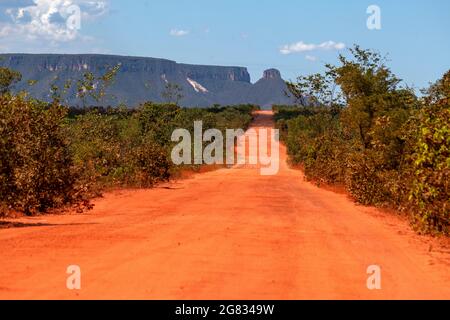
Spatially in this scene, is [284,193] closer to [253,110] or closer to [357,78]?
[357,78]

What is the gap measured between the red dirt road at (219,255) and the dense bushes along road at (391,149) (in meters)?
0.86

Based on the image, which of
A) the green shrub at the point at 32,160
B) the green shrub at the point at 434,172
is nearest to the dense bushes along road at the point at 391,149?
the green shrub at the point at 434,172

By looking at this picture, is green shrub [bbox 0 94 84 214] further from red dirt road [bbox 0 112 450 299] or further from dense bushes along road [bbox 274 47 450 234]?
dense bushes along road [bbox 274 47 450 234]

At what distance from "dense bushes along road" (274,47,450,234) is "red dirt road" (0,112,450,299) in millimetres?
860

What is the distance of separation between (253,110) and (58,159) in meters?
130

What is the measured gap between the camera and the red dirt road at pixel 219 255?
8367 mm

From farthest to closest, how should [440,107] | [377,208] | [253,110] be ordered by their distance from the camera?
1. [253,110]
2. [377,208]
3. [440,107]

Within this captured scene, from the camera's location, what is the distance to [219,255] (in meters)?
10.8

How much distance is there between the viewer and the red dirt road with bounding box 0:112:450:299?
837 cm

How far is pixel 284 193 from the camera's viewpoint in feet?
88.9

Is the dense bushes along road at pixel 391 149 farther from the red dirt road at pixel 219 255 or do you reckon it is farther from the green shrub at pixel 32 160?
the green shrub at pixel 32 160

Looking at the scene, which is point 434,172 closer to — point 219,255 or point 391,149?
point 219,255
